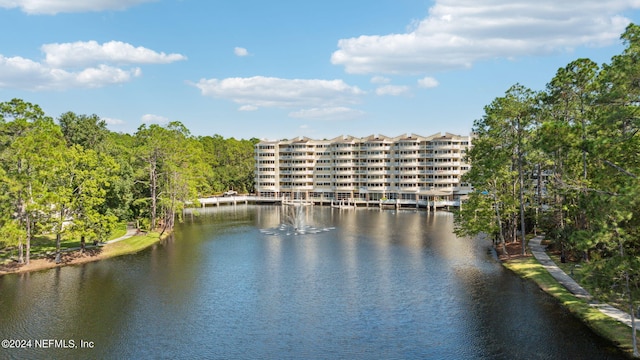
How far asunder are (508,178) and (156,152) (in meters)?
58.8

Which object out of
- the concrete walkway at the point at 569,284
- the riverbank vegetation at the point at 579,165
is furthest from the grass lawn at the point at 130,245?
the concrete walkway at the point at 569,284

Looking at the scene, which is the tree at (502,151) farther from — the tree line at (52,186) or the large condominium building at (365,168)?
the large condominium building at (365,168)

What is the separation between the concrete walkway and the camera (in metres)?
37.0

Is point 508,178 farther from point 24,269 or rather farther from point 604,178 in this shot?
point 24,269

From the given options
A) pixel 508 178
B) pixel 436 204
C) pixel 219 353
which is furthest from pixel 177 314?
pixel 436 204

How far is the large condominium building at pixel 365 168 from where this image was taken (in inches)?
5399

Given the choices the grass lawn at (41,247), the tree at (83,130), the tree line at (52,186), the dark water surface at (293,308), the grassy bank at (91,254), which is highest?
the tree at (83,130)

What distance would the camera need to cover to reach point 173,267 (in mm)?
58094

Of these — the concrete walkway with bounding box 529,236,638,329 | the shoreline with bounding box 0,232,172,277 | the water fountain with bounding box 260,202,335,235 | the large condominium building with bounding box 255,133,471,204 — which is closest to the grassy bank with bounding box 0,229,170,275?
the shoreline with bounding box 0,232,172,277

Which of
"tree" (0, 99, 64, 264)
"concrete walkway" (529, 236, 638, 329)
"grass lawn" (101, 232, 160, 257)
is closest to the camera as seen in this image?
"concrete walkway" (529, 236, 638, 329)

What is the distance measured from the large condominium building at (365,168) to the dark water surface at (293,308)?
71860 millimetres

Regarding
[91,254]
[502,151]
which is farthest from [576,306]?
[91,254]

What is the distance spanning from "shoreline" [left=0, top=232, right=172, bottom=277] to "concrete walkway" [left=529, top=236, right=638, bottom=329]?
5357 cm

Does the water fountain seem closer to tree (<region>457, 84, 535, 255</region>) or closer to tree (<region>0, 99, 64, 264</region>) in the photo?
tree (<region>457, 84, 535, 255</region>)
